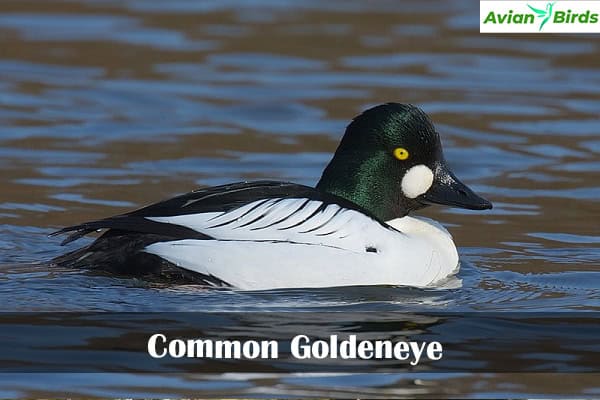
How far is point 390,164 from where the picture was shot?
28.7ft

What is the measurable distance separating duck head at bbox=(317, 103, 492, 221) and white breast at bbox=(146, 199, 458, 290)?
18.0 inches

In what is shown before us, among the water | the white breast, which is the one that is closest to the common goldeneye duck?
the white breast

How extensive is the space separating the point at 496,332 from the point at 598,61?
8.50 metres

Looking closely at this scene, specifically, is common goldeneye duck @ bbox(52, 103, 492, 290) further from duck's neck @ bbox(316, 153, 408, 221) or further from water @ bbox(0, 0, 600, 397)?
water @ bbox(0, 0, 600, 397)

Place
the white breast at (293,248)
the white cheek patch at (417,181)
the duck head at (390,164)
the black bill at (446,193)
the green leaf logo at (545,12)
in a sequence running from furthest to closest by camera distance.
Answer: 1. the green leaf logo at (545,12)
2. the black bill at (446,193)
3. the white cheek patch at (417,181)
4. the duck head at (390,164)
5. the white breast at (293,248)

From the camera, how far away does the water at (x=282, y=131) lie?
A: 26.5 feet

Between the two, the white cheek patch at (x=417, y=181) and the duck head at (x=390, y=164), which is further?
the white cheek patch at (x=417, y=181)

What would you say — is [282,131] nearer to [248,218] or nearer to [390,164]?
[390,164]

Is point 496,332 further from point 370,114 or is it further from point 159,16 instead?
point 159,16

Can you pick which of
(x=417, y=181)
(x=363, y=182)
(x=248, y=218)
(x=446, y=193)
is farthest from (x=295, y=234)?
(x=446, y=193)

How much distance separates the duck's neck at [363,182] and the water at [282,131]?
0.71 metres

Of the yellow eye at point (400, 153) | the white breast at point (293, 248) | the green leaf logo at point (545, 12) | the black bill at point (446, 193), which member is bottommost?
the white breast at point (293, 248)

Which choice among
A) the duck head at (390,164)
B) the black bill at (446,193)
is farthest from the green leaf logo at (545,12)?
the duck head at (390,164)

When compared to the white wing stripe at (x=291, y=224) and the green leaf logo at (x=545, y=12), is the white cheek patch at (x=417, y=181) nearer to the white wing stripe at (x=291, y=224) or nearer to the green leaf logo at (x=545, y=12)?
the white wing stripe at (x=291, y=224)
